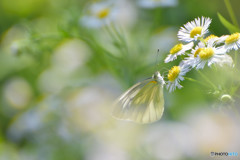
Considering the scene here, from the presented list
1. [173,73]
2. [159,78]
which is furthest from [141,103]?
[173,73]

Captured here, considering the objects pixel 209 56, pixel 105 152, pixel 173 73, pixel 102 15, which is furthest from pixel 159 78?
pixel 102 15

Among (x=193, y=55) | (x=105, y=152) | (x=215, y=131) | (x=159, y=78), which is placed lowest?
(x=105, y=152)

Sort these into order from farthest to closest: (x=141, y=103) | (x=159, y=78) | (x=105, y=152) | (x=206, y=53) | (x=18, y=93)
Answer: (x=18, y=93), (x=105, y=152), (x=141, y=103), (x=159, y=78), (x=206, y=53)

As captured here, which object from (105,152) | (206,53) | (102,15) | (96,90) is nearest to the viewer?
(206,53)

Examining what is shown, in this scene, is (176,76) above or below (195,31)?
below

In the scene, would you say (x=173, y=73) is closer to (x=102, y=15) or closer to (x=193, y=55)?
(x=193, y=55)

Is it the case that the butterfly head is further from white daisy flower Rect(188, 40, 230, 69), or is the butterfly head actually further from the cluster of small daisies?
white daisy flower Rect(188, 40, 230, 69)

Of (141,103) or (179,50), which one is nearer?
(179,50)

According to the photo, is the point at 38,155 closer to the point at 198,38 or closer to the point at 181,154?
the point at 181,154
